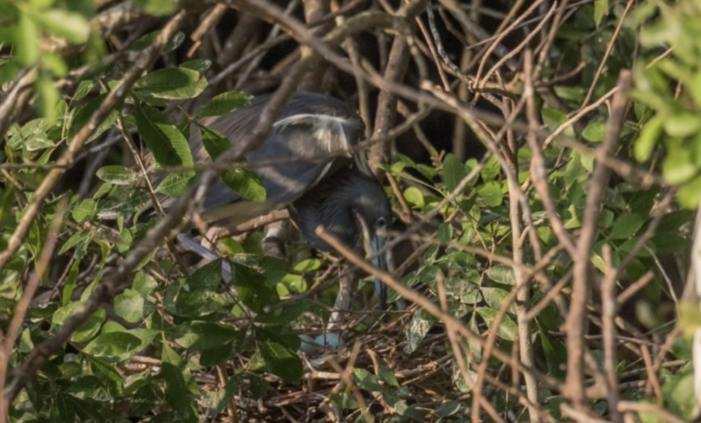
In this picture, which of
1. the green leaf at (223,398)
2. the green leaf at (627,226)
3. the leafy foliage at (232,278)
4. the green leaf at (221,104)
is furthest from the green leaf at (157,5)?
the green leaf at (627,226)

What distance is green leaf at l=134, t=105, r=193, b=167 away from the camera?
6.88 ft

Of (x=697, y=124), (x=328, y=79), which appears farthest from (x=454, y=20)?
(x=697, y=124)

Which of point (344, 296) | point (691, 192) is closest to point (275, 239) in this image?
point (344, 296)

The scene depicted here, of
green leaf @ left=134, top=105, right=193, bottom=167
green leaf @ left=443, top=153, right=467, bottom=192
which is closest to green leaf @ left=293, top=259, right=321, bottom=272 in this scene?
green leaf @ left=443, top=153, right=467, bottom=192

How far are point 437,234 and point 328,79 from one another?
2161 millimetres

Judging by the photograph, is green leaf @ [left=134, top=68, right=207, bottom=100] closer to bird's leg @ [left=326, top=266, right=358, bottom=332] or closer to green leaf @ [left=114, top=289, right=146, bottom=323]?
green leaf @ [left=114, top=289, right=146, bottom=323]

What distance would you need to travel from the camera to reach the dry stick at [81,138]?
63.9 inches

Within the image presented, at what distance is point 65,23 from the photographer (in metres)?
1.16

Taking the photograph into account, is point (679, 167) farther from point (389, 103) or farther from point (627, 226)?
point (389, 103)

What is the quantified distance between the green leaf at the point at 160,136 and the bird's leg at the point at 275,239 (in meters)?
1.75

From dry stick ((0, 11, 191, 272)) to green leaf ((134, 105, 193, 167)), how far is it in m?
0.35

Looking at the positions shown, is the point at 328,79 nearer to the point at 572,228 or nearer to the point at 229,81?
the point at 229,81

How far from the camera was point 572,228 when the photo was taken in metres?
2.57

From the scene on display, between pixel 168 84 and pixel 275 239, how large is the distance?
6.44ft
